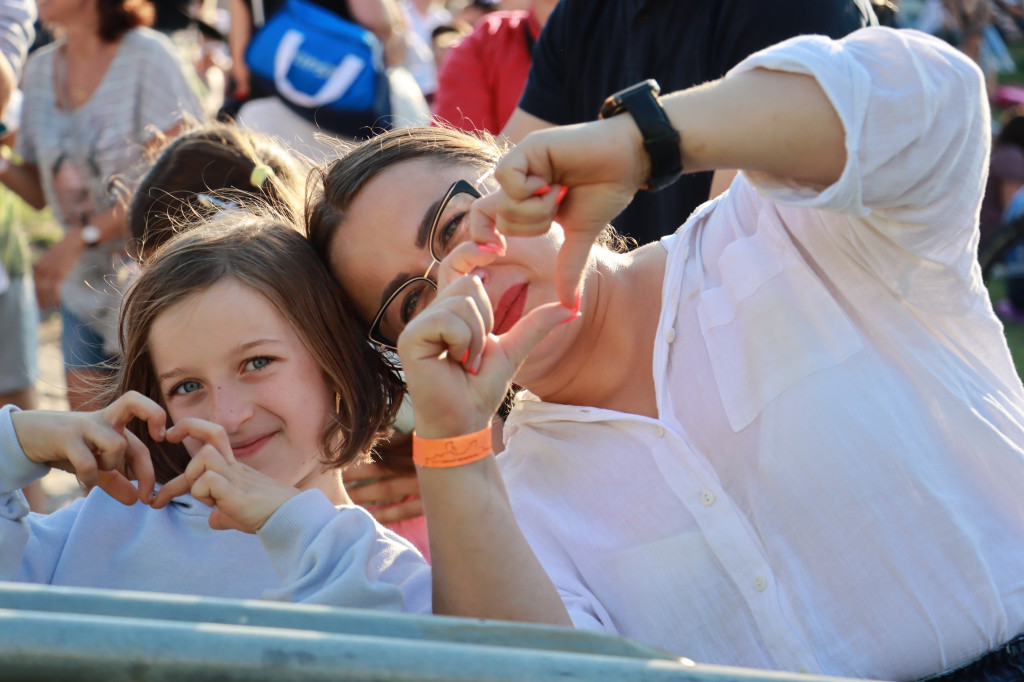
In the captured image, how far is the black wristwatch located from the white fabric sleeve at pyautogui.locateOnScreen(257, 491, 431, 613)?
727 mm

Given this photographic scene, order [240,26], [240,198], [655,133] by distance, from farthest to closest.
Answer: [240,26]
[240,198]
[655,133]

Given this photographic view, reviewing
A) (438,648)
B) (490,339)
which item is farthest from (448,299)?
(438,648)

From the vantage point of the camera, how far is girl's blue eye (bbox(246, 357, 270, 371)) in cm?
194

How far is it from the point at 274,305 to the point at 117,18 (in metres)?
2.59

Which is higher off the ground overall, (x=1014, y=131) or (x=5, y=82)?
(x=5, y=82)

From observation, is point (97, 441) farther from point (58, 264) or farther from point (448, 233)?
point (58, 264)

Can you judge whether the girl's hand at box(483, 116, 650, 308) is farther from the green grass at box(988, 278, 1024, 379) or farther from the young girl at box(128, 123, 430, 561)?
the green grass at box(988, 278, 1024, 379)

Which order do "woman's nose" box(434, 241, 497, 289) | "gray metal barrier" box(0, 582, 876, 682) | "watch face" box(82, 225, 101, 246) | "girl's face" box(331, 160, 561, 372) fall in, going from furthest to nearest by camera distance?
"watch face" box(82, 225, 101, 246) → "girl's face" box(331, 160, 561, 372) → "woman's nose" box(434, 241, 497, 289) → "gray metal barrier" box(0, 582, 876, 682)

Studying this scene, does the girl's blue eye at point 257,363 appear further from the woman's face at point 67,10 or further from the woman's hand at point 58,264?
the woman's face at point 67,10

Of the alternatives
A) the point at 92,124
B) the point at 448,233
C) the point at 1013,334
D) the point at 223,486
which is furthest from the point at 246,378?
the point at 1013,334

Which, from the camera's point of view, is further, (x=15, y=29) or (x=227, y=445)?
(x=15, y=29)

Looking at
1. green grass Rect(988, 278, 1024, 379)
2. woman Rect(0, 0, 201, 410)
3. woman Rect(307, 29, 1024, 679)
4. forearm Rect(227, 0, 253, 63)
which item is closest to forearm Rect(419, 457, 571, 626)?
woman Rect(307, 29, 1024, 679)

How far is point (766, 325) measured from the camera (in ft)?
5.64

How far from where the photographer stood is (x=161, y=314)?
2.03 metres
